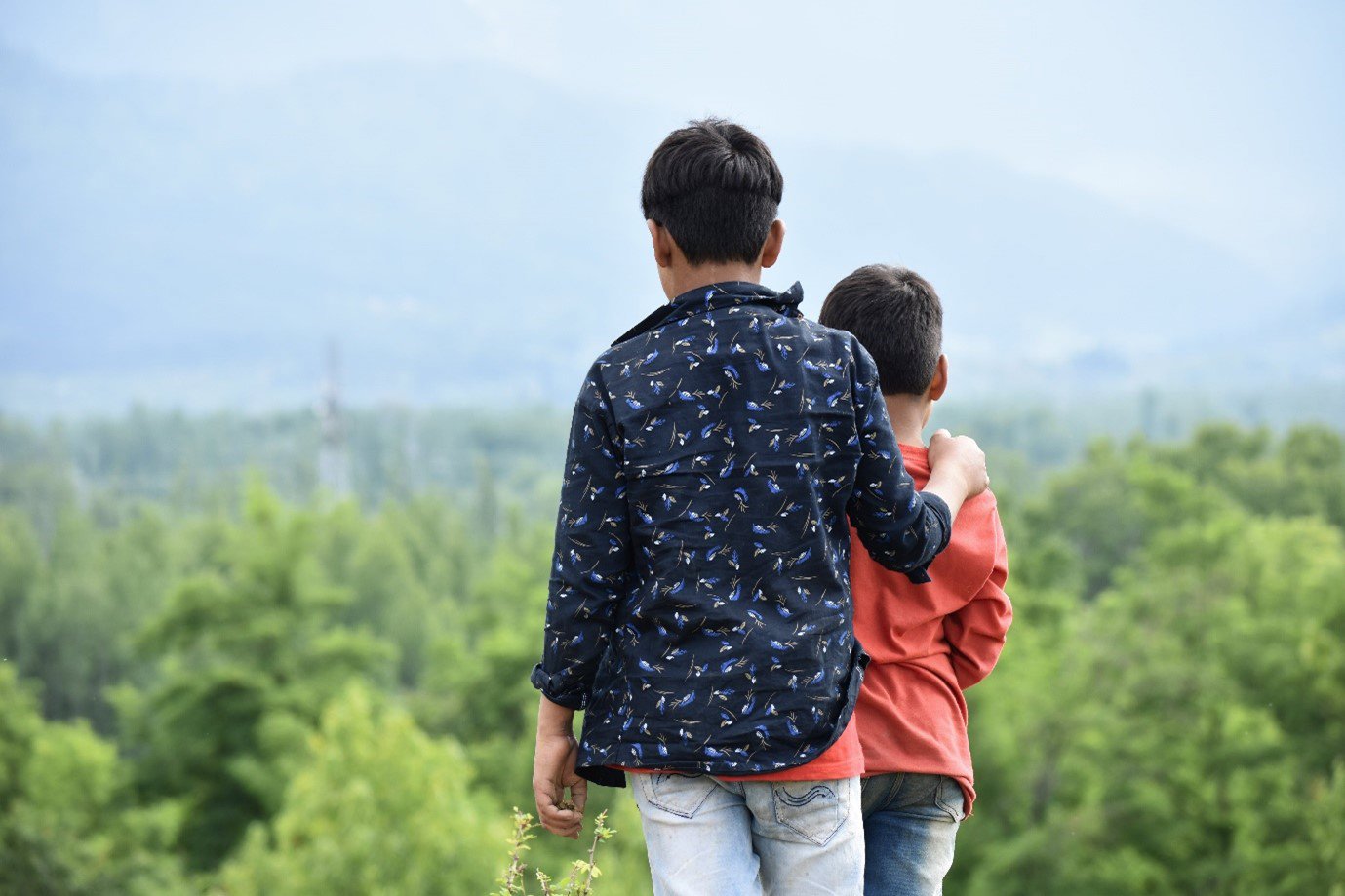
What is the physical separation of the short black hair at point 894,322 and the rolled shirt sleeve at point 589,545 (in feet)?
1.67

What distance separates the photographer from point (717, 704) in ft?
5.80

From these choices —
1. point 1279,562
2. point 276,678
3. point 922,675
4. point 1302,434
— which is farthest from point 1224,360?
point 922,675

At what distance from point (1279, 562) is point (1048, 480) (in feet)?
49.5

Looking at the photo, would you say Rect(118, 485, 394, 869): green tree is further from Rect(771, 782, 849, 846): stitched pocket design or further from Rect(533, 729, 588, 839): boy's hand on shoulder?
Rect(771, 782, 849, 846): stitched pocket design

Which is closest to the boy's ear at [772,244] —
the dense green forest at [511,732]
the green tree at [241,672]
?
the dense green forest at [511,732]

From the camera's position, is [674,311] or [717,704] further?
[674,311]

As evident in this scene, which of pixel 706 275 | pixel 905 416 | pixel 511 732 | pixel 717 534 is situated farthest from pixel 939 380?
pixel 511 732

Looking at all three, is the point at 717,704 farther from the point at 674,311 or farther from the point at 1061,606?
the point at 1061,606

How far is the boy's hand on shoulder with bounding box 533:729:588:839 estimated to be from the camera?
6.36ft

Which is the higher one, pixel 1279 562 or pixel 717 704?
pixel 717 704

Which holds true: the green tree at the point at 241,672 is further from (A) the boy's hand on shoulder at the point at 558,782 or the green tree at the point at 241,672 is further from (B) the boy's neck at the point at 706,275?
(B) the boy's neck at the point at 706,275

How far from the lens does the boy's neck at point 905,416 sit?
2211 mm

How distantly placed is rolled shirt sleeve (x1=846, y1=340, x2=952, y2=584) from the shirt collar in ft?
0.43

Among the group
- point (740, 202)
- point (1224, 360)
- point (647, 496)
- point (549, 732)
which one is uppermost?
point (740, 202)
